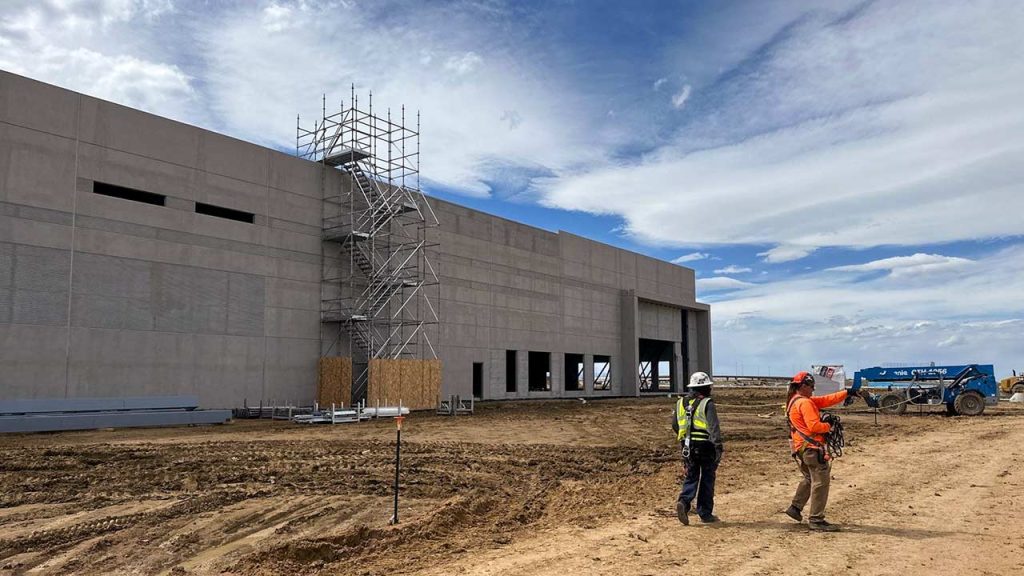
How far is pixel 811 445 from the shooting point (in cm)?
888

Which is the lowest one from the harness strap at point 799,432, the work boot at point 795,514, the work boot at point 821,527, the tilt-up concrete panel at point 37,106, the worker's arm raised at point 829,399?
the work boot at point 821,527

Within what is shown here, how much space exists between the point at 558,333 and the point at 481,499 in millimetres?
36519

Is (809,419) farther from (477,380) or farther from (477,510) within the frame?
(477,380)

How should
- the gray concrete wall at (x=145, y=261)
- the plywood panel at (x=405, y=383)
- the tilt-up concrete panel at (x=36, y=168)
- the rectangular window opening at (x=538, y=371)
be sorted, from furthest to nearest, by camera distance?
the rectangular window opening at (x=538, y=371)
the plywood panel at (x=405, y=383)
the gray concrete wall at (x=145, y=261)
the tilt-up concrete panel at (x=36, y=168)

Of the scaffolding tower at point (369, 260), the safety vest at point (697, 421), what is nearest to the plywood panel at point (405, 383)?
the scaffolding tower at point (369, 260)

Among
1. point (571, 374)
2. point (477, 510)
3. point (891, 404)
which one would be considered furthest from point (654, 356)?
point (477, 510)

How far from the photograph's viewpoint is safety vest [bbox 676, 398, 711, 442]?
916 cm

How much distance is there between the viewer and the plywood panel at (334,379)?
3133cm

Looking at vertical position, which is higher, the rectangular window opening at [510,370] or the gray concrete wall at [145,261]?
the gray concrete wall at [145,261]

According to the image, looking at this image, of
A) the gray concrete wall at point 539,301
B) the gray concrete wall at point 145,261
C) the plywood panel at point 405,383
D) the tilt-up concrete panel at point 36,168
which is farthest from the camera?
the gray concrete wall at point 539,301

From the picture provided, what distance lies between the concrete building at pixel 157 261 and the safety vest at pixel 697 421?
22.5 metres

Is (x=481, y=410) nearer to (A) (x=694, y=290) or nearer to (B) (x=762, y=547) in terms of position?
(B) (x=762, y=547)

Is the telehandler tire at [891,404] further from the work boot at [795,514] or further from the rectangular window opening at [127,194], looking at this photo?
the rectangular window opening at [127,194]

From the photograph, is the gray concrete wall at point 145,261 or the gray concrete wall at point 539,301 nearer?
the gray concrete wall at point 145,261
